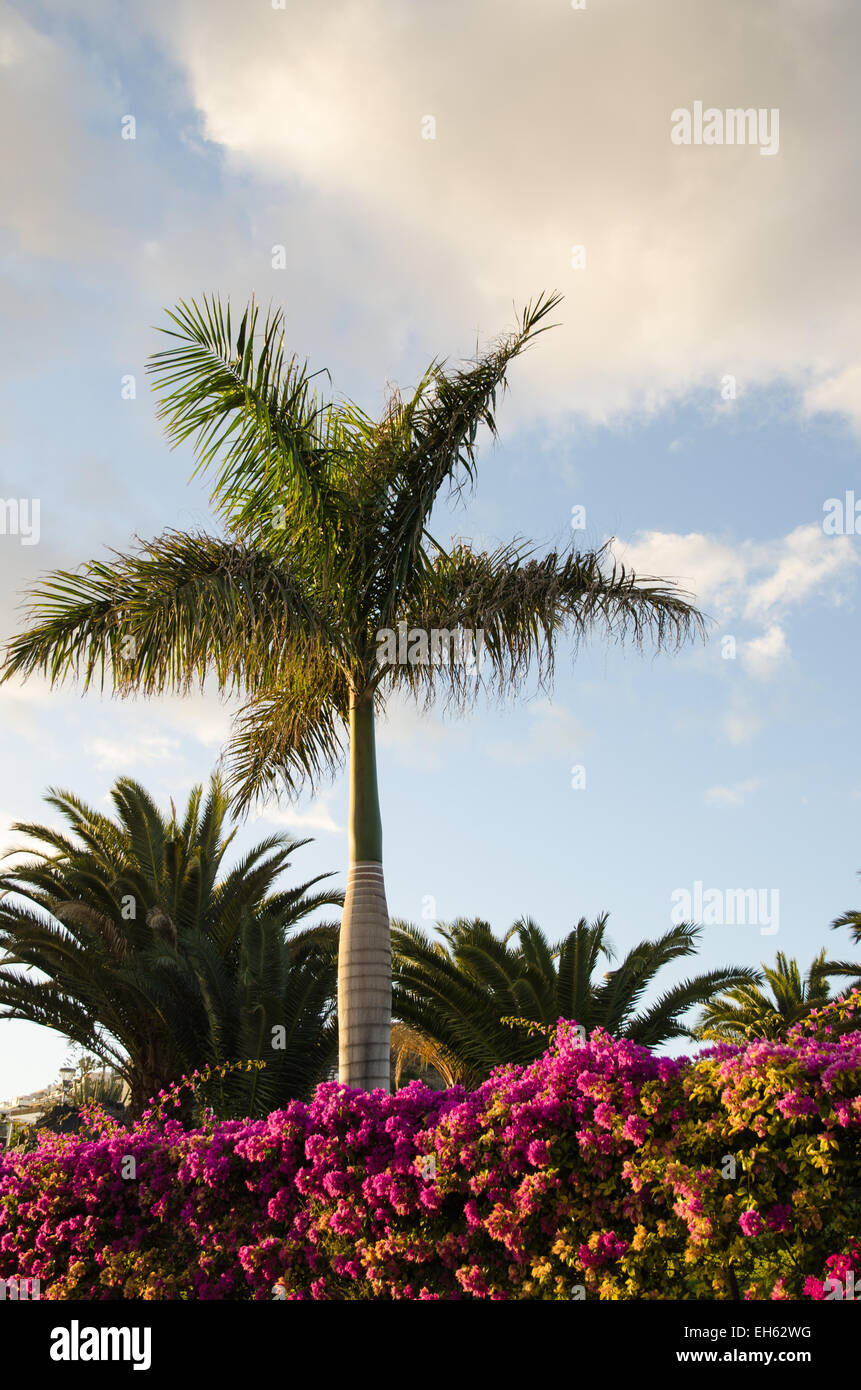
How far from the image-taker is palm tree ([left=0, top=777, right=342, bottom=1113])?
13.6 metres

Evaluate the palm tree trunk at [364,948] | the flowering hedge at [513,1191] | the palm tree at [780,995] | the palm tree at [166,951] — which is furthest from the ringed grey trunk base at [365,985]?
the palm tree at [780,995]

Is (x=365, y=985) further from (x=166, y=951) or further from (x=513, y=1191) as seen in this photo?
(x=166, y=951)

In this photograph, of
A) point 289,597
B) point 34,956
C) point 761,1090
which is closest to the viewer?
point 761,1090

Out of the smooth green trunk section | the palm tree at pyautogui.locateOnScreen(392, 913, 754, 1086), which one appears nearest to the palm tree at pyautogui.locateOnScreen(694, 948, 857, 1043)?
the palm tree at pyautogui.locateOnScreen(392, 913, 754, 1086)

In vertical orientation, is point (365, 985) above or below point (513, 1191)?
above

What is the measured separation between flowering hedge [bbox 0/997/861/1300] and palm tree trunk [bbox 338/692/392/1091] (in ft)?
4.24

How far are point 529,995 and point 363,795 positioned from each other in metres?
5.76

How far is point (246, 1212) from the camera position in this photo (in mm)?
6797

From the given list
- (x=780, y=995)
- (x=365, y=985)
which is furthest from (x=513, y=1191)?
(x=780, y=995)

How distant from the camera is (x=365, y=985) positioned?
8531 mm

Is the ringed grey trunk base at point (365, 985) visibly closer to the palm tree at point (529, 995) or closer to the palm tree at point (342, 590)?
the palm tree at point (342, 590)

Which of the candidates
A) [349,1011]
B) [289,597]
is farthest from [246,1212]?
[289,597]
